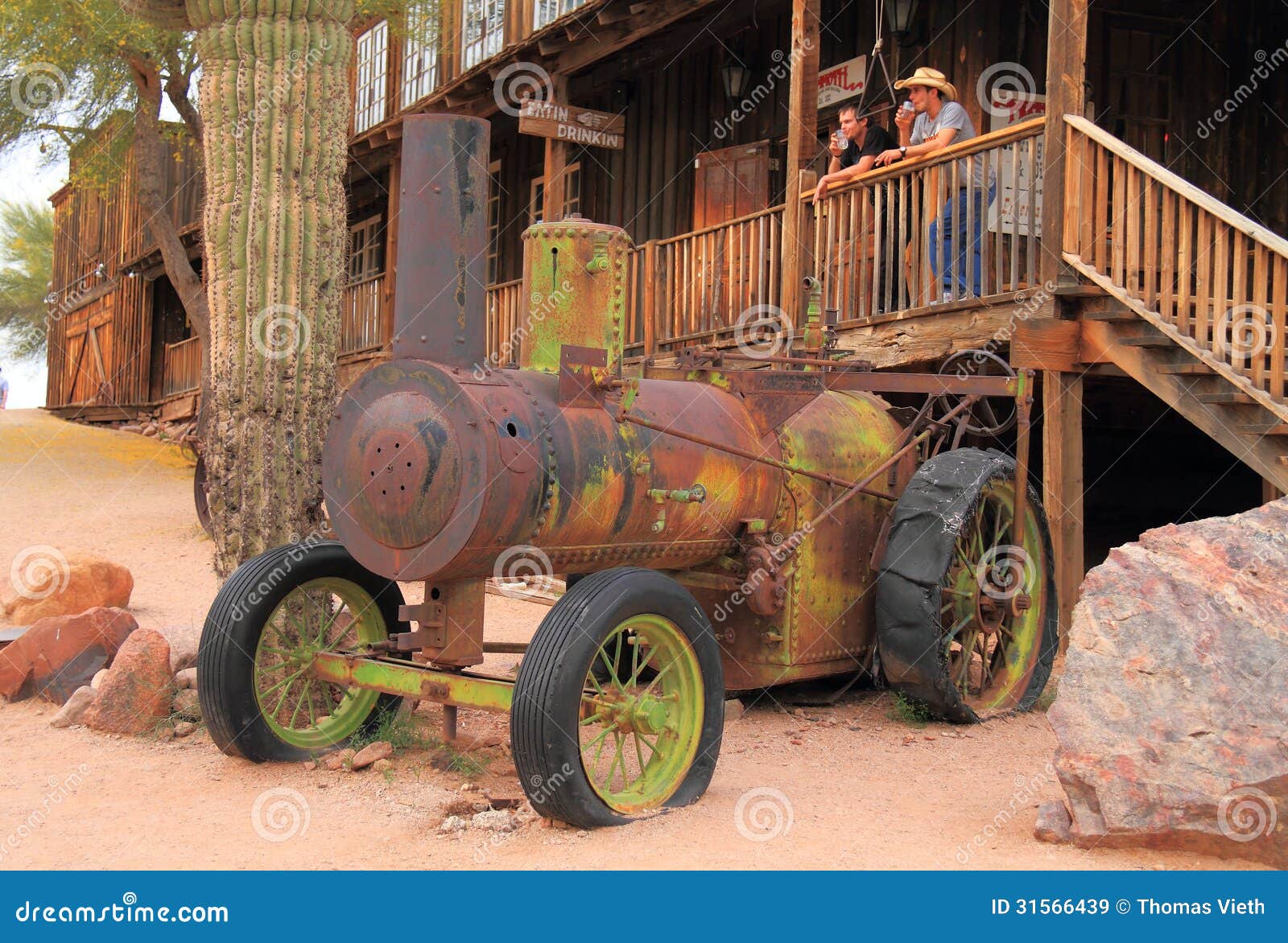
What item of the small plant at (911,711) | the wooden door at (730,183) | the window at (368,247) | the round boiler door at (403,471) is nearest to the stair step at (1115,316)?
the small plant at (911,711)

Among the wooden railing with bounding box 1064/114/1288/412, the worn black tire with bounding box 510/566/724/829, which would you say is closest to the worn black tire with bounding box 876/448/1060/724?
the worn black tire with bounding box 510/566/724/829

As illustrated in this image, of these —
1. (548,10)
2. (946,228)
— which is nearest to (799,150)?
(946,228)

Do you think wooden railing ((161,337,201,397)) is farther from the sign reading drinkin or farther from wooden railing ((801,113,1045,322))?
wooden railing ((801,113,1045,322))

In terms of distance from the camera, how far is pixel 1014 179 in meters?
8.38

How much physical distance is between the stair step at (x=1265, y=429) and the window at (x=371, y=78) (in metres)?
13.4

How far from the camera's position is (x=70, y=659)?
22.1 feet

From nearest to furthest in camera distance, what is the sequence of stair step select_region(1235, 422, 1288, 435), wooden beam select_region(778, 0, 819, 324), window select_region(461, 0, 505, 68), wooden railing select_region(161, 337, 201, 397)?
1. stair step select_region(1235, 422, 1288, 435)
2. wooden beam select_region(778, 0, 819, 324)
3. window select_region(461, 0, 505, 68)
4. wooden railing select_region(161, 337, 201, 397)

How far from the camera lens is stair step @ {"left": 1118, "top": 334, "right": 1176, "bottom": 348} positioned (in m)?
7.83

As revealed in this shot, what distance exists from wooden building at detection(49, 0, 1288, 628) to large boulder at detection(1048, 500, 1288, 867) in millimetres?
2956

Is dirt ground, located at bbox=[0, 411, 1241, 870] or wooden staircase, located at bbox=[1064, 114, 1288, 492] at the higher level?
wooden staircase, located at bbox=[1064, 114, 1288, 492]

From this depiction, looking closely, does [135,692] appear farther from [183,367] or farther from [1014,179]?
[183,367]

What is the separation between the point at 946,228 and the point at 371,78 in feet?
38.0

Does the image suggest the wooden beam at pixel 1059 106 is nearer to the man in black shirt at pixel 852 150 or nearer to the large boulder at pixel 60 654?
the man in black shirt at pixel 852 150

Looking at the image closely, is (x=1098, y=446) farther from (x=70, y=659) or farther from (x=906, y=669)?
(x=70, y=659)
